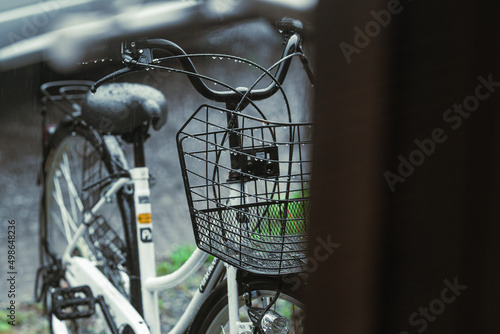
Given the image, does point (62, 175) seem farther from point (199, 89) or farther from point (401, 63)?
point (401, 63)

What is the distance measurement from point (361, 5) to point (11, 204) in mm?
3121

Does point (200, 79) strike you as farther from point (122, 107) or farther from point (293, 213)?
point (122, 107)

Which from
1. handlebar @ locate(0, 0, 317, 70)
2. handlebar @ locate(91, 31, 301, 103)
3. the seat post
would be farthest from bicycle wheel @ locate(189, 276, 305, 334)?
handlebar @ locate(0, 0, 317, 70)

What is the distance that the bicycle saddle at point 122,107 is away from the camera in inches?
77.9

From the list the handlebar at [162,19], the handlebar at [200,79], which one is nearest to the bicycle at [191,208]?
the handlebar at [200,79]

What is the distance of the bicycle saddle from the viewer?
1979 mm

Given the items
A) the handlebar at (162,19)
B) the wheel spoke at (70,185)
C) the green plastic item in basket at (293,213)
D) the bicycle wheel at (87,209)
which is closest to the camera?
the green plastic item in basket at (293,213)

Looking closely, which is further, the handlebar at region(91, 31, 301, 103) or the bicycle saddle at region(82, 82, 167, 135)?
the bicycle saddle at region(82, 82, 167, 135)

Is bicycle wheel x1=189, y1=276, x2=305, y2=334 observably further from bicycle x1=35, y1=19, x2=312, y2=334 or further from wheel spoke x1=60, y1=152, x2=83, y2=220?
wheel spoke x1=60, y1=152, x2=83, y2=220

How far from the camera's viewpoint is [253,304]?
5.24ft

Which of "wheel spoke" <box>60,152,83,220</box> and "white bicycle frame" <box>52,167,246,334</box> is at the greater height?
"wheel spoke" <box>60,152,83,220</box>

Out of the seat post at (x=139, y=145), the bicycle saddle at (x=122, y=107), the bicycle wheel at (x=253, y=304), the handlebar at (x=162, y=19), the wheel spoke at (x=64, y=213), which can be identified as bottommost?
the bicycle wheel at (x=253, y=304)

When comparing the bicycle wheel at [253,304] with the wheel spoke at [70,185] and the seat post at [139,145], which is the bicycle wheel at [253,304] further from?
the wheel spoke at [70,185]

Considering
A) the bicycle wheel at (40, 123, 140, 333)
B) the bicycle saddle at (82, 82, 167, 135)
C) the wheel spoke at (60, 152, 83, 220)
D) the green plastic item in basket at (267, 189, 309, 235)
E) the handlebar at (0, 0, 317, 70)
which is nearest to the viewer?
the green plastic item in basket at (267, 189, 309, 235)
